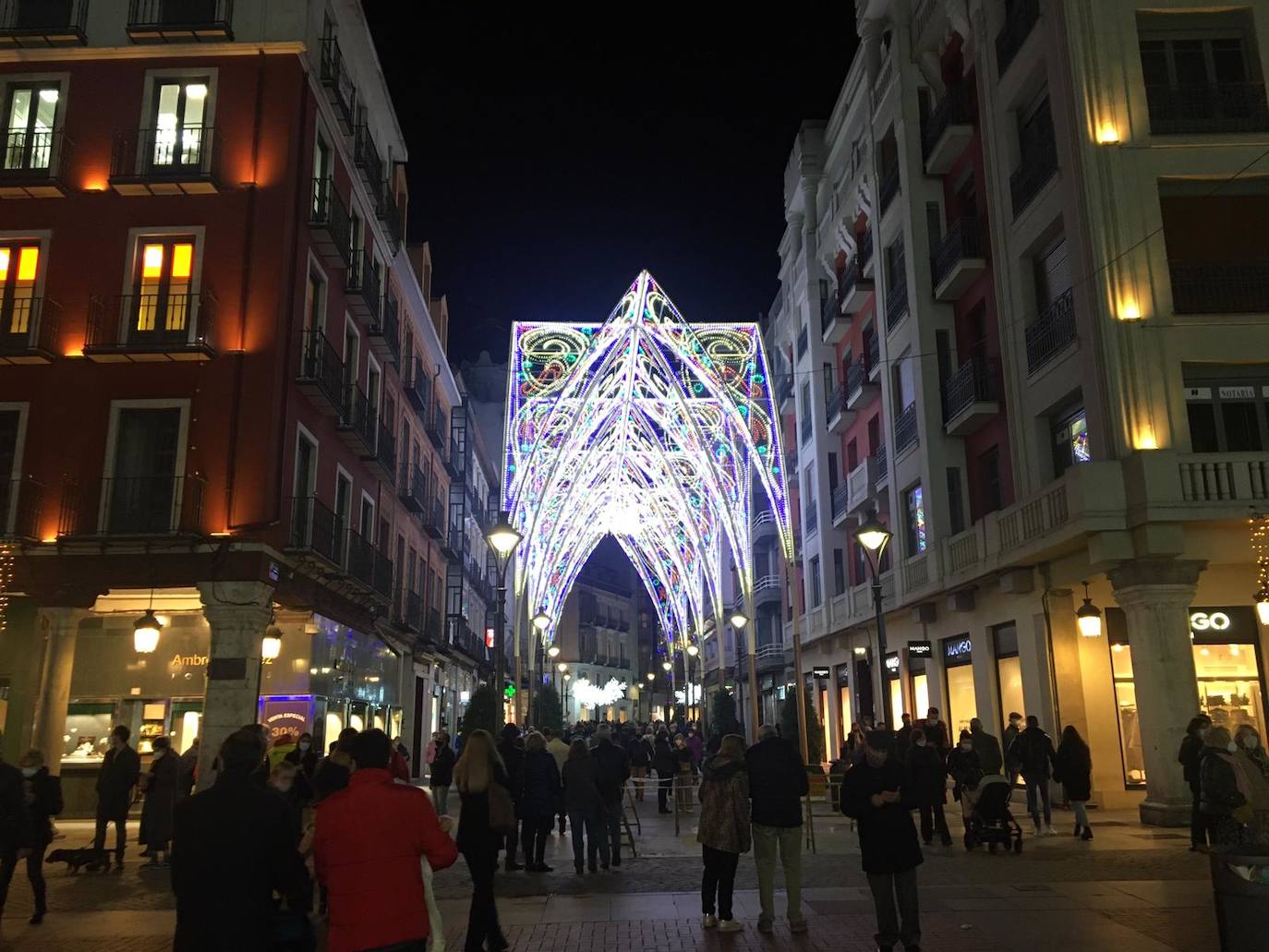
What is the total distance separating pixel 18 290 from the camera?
20.8 metres

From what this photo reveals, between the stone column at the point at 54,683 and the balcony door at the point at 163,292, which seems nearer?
the stone column at the point at 54,683

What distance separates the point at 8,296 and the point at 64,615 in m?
6.20

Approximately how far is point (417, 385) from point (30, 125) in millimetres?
14265

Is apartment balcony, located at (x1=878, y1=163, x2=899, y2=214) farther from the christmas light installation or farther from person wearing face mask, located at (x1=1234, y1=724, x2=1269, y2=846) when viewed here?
person wearing face mask, located at (x1=1234, y1=724, x2=1269, y2=846)

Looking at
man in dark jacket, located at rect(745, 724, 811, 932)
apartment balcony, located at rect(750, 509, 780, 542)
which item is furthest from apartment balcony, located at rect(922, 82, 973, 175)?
apartment balcony, located at rect(750, 509, 780, 542)

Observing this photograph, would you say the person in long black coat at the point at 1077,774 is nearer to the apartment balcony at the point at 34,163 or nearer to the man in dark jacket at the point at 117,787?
the man in dark jacket at the point at 117,787

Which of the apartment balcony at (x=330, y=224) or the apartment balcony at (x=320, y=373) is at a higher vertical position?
the apartment balcony at (x=330, y=224)

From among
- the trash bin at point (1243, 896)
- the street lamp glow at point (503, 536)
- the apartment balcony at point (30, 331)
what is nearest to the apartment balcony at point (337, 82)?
the apartment balcony at point (30, 331)

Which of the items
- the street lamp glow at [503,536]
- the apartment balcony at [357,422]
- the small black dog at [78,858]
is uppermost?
the apartment balcony at [357,422]

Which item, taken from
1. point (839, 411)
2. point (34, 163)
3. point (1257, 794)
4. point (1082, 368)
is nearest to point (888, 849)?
point (1257, 794)

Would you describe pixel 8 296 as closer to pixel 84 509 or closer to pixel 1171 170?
pixel 84 509

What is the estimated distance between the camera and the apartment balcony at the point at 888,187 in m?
29.2

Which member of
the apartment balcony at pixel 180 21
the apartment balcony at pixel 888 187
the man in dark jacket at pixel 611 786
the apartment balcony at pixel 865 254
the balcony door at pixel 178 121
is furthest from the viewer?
the apartment balcony at pixel 865 254

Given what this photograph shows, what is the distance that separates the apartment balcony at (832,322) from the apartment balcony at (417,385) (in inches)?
536
